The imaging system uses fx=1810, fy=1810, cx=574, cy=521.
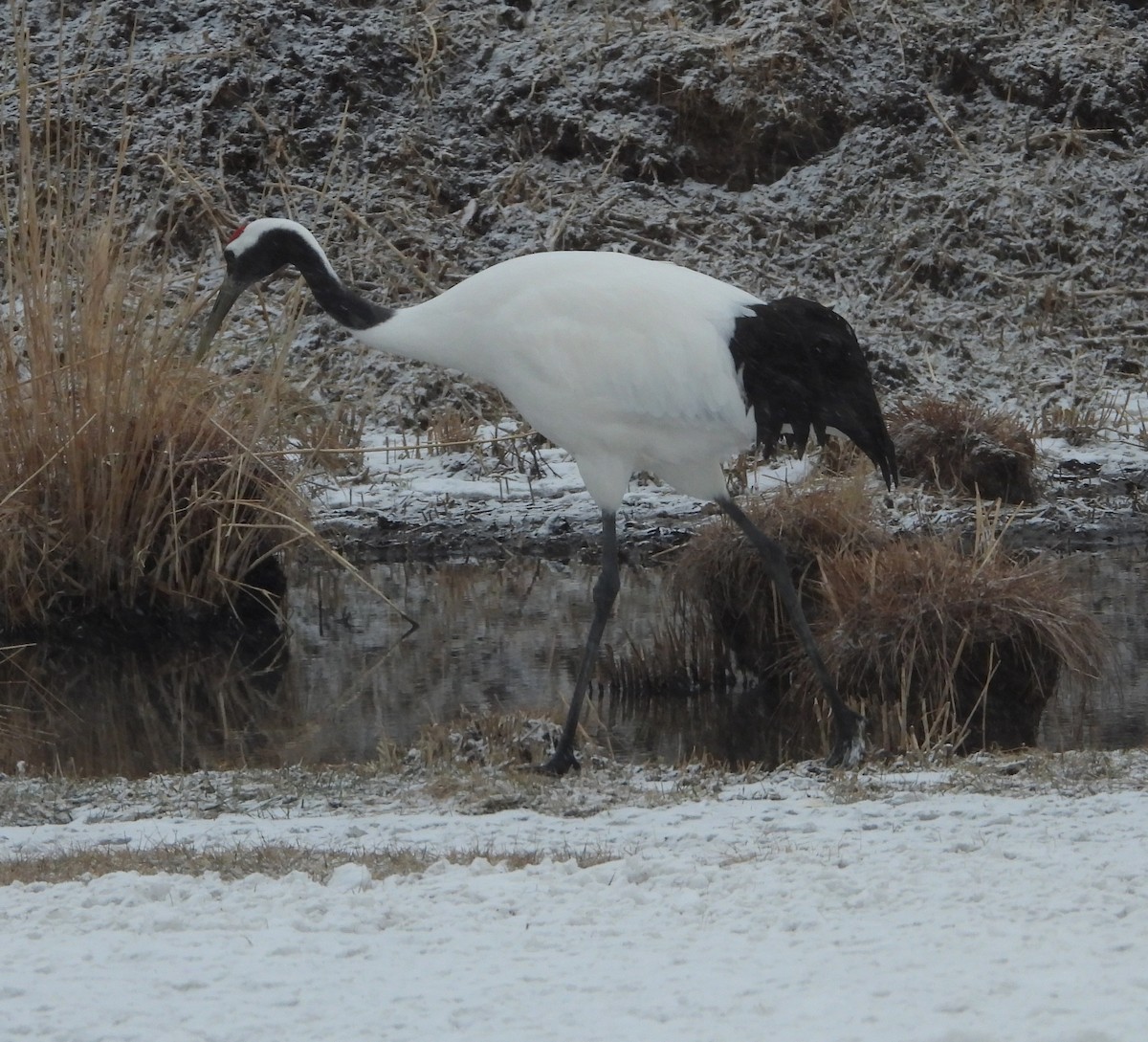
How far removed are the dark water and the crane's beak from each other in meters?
1.26

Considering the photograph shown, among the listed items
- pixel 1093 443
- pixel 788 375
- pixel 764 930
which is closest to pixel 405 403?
pixel 1093 443

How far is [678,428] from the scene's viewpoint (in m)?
5.56

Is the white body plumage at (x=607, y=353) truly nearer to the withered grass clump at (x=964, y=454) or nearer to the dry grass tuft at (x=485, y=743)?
the dry grass tuft at (x=485, y=743)

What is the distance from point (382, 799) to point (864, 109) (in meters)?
10.2

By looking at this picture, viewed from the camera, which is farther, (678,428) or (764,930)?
(678,428)

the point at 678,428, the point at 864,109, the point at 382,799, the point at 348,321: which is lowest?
the point at 382,799

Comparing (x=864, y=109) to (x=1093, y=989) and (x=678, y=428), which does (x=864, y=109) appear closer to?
(x=678, y=428)

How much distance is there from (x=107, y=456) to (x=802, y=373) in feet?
9.83

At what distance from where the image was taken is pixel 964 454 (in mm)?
8953

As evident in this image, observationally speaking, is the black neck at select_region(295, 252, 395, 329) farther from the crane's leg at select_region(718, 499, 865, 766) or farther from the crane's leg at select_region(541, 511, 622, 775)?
the crane's leg at select_region(718, 499, 865, 766)

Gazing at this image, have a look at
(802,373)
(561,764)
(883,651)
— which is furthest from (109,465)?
(883,651)

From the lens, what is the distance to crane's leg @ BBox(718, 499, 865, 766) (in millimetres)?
5215

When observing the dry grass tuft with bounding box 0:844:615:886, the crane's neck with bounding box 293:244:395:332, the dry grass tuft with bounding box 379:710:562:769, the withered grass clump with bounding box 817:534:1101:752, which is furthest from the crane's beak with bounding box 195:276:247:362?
the dry grass tuft with bounding box 0:844:615:886

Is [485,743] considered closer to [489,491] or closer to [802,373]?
[802,373]
